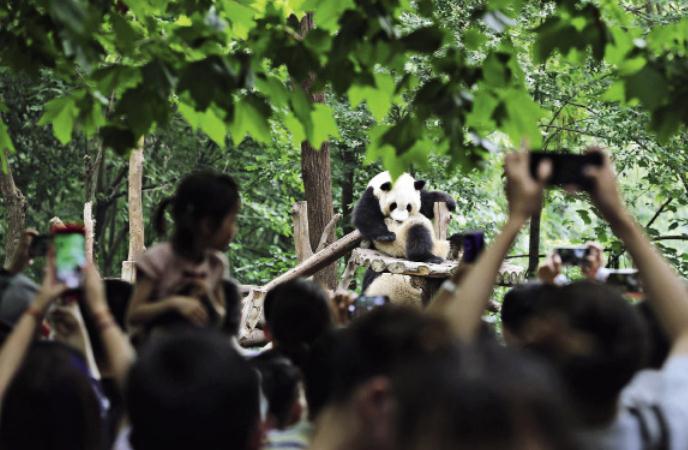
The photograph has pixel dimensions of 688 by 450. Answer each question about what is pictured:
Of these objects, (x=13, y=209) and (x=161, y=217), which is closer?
(x=161, y=217)

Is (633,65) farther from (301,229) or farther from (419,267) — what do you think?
(301,229)

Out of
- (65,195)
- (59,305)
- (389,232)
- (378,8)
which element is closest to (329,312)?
(59,305)

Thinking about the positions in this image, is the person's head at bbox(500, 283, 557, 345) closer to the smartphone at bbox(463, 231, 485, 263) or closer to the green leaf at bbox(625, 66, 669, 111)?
the smartphone at bbox(463, 231, 485, 263)

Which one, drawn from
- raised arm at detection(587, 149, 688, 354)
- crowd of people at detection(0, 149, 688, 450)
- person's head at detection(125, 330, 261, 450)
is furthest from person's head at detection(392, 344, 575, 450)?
raised arm at detection(587, 149, 688, 354)

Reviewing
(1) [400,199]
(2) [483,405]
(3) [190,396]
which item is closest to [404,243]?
(1) [400,199]

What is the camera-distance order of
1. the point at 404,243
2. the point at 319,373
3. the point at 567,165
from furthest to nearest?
the point at 404,243
the point at 567,165
the point at 319,373

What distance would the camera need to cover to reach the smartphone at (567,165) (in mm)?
2656

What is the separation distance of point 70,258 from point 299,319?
2.27ft

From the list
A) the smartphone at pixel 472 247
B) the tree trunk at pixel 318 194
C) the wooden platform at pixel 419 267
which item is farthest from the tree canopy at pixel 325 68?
the tree trunk at pixel 318 194

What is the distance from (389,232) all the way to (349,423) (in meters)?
8.01

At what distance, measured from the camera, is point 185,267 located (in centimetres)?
301

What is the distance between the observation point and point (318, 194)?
1105 centimetres

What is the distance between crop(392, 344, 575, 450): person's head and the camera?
3.98ft

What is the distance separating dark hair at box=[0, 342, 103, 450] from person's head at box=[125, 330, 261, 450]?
1.47 feet
